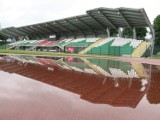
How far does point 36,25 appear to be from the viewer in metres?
66.6

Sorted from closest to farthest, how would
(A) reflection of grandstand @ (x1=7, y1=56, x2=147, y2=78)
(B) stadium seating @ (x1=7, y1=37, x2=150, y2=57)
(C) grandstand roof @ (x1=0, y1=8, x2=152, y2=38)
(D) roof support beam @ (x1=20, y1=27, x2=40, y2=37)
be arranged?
(A) reflection of grandstand @ (x1=7, y1=56, x2=147, y2=78), (C) grandstand roof @ (x1=0, y1=8, x2=152, y2=38), (B) stadium seating @ (x1=7, y1=37, x2=150, y2=57), (D) roof support beam @ (x1=20, y1=27, x2=40, y2=37)

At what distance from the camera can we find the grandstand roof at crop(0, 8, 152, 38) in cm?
4173

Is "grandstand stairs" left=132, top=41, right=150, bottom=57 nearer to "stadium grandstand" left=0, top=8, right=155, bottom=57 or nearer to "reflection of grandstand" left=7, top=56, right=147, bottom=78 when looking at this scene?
"stadium grandstand" left=0, top=8, right=155, bottom=57

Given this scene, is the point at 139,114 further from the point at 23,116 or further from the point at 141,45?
the point at 141,45

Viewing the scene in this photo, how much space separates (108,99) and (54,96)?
53.4 inches

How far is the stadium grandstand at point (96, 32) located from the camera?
143 feet

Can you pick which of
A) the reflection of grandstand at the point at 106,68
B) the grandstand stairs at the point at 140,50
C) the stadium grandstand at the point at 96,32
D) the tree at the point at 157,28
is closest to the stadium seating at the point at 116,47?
the stadium grandstand at the point at 96,32

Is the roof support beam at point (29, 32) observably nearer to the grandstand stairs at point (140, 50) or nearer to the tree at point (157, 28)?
the tree at point (157, 28)

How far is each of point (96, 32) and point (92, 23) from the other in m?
7.78

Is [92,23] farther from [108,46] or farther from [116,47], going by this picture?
[116,47]

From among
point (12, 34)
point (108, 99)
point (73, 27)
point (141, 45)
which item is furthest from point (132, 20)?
point (12, 34)

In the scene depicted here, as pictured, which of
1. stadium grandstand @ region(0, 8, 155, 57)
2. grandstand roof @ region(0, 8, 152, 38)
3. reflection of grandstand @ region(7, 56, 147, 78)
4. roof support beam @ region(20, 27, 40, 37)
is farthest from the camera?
roof support beam @ region(20, 27, 40, 37)

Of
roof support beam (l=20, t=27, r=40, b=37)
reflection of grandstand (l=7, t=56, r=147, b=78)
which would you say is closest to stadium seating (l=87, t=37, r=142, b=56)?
reflection of grandstand (l=7, t=56, r=147, b=78)

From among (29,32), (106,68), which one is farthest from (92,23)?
(106,68)
